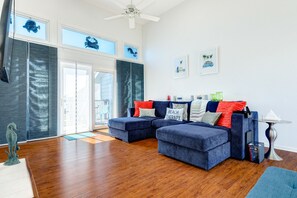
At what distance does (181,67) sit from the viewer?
4.67m

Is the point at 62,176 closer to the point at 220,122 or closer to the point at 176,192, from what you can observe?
the point at 176,192

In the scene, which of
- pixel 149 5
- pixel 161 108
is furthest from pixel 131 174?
pixel 149 5

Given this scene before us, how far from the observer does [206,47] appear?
4082mm

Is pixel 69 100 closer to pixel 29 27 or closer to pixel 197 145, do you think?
pixel 29 27

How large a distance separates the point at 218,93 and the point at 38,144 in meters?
4.27

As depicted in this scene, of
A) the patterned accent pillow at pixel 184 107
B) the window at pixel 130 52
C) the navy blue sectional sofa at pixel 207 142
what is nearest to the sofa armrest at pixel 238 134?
the navy blue sectional sofa at pixel 207 142

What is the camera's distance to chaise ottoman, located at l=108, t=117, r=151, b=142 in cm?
363

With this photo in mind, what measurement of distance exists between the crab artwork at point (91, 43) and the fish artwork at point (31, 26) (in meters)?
1.23

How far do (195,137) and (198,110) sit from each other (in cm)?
142

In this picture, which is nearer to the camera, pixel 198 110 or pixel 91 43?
pixel 198 110

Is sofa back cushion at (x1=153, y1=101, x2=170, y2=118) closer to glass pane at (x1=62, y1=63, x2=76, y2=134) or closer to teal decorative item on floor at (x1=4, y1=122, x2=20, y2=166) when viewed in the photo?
glass pane at (x1=62, y1=63, x2=76, y2=134)

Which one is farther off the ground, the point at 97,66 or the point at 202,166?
the point at 97,66

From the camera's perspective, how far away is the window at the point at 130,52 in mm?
5695

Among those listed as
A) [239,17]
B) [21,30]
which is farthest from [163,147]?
[21,30]
